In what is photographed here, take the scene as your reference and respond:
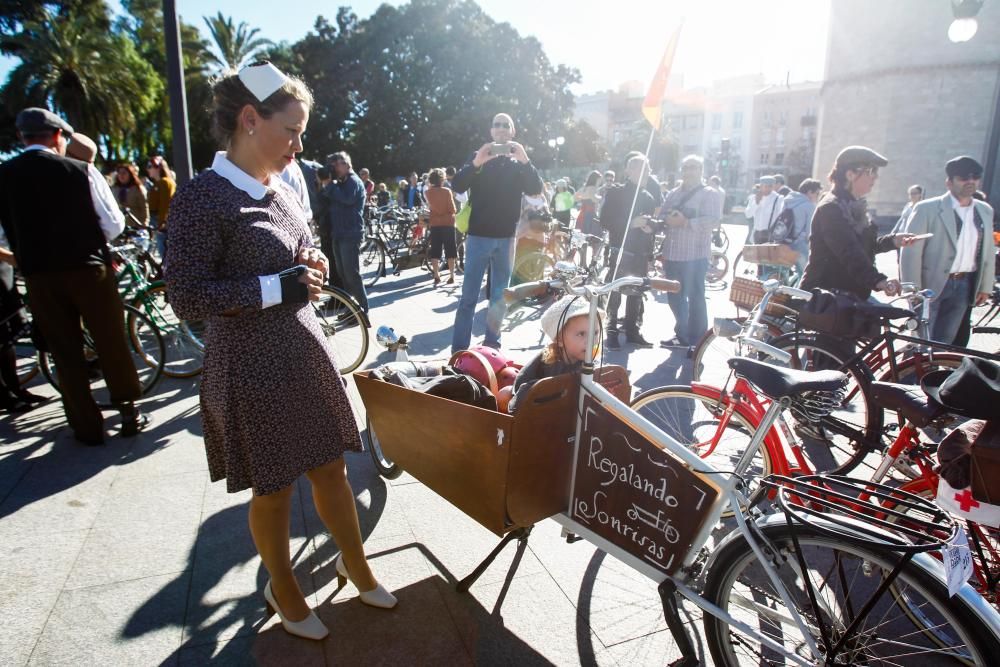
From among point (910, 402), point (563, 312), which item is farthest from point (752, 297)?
point (563, 312)

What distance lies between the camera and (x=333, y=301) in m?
5.61

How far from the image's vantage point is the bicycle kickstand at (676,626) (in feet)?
6.54

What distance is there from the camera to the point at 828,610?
1.79 meters

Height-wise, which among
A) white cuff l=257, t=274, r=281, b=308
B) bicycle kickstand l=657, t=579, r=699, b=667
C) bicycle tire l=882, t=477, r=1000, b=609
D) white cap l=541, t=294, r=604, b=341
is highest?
white cuff l=257, t=274, r=281, b=308

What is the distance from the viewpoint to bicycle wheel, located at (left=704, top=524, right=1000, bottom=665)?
158cm

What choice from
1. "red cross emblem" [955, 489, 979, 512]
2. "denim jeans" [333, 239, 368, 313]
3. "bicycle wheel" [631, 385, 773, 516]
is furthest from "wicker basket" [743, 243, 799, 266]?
"denim jeans" [333, 239, 368, 313]

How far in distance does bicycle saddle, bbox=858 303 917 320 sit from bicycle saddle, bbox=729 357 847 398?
1766mm

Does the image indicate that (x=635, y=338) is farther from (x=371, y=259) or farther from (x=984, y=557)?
(x=371, y=259)

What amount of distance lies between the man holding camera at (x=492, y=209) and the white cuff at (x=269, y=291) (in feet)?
10.7

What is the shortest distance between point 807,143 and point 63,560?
76.0 meters

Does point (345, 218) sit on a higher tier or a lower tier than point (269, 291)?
lower

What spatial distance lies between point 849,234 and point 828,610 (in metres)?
2.81

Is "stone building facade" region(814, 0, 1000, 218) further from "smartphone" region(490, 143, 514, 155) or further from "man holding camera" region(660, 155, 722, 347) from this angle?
"smartphone" region(490, 143, 514, 155)

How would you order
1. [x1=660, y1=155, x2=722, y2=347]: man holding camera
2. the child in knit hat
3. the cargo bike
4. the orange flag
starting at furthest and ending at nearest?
1. [x1=660, y1=155, x2=722, y2=347]: man holding camera
2. the orange flag
3. the child in knit hat
4. the cargo bike
